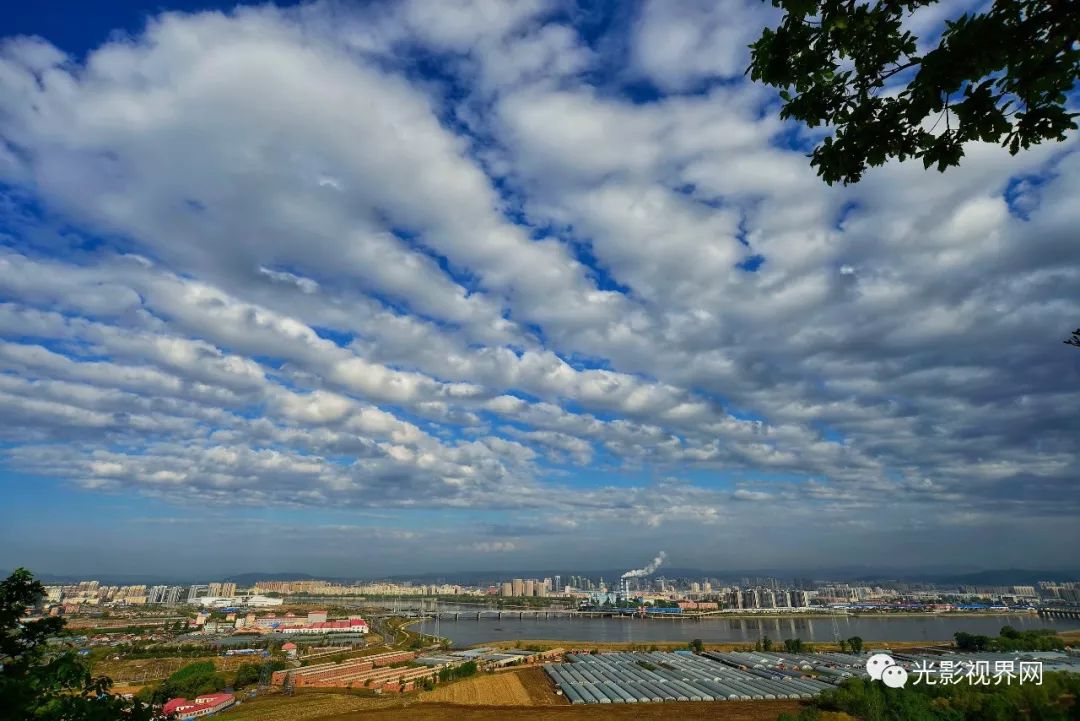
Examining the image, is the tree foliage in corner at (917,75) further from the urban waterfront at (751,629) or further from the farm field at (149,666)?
the urban waterfront at (751,629)

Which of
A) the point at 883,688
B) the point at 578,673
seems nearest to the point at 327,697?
the point at 578,673

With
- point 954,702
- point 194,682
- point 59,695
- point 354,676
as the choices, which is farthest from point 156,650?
point 59,695

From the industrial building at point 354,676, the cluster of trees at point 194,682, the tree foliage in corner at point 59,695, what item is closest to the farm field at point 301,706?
the industrial building at point 354,676

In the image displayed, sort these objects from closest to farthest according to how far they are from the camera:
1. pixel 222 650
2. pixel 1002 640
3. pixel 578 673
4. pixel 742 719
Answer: pixel 742 719
pixel 578 673
pixel 1002 640
pixel 222 650

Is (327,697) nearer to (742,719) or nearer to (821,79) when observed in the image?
(742,719)

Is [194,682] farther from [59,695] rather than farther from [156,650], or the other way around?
[59,695]
